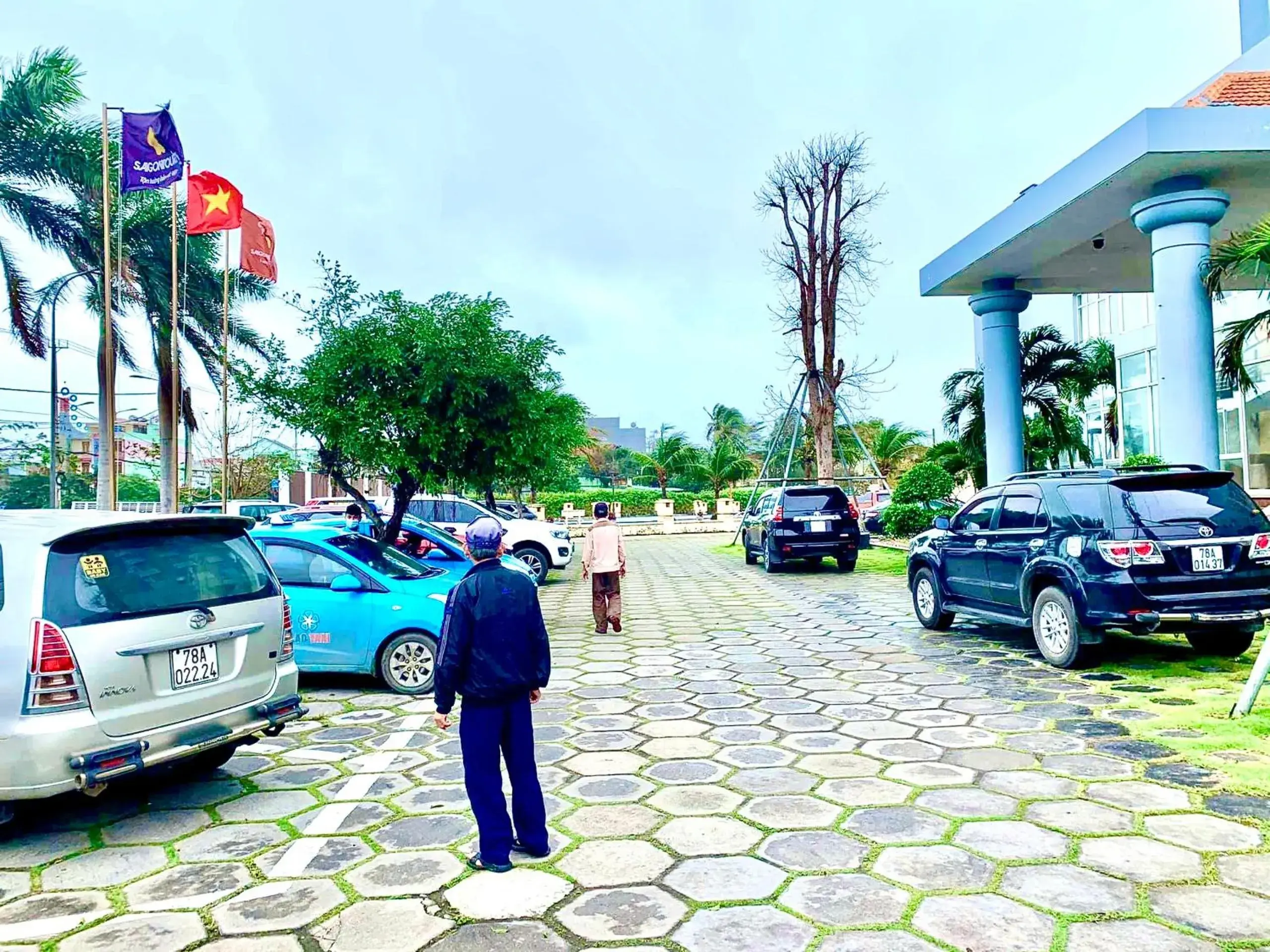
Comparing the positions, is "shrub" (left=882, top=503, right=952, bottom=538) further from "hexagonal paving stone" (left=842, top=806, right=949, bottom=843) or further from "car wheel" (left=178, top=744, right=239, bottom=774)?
"car wheel" (left=178, top=744, right=239, bottom=774)

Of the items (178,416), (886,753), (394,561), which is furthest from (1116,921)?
(178,416)

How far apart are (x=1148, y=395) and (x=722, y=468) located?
81.1ft

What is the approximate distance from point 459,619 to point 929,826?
7.94 ft

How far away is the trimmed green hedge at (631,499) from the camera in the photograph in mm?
47062

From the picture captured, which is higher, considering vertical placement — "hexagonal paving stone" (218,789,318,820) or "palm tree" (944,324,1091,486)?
"palm tree" (944,324,1091,486)

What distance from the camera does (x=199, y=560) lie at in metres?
4.80

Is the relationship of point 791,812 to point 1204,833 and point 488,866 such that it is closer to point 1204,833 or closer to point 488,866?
point 488,866

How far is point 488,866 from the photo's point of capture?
152 inches

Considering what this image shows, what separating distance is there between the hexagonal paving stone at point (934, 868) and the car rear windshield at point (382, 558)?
491 cm

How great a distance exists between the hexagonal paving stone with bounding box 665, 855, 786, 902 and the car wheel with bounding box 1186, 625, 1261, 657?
5.65 meters

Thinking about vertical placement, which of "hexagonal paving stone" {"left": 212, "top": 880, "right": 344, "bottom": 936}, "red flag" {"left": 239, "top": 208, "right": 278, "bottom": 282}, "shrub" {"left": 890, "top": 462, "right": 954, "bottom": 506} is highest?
"red flag" {"left": 239, "top": 208, "right": 278, "bottom": 282}

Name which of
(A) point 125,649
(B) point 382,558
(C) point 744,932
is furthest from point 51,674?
(B) point 382,558

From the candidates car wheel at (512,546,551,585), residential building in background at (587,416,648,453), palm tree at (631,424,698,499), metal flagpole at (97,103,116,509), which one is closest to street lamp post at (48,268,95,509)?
metal flagpole at (97,103,116,509)

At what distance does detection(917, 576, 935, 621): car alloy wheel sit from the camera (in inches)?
403
